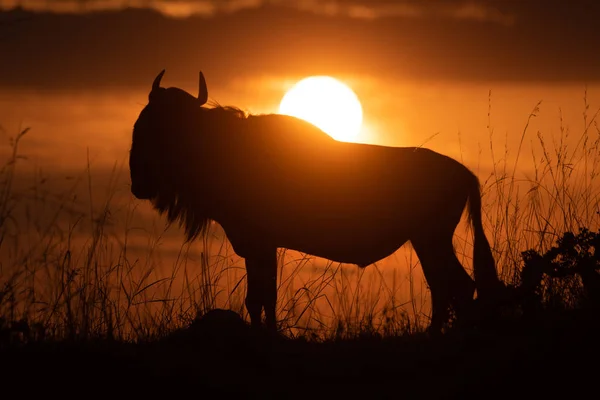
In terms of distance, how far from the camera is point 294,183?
723 cm

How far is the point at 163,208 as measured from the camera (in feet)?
25.6

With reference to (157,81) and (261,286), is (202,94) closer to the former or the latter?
(157,81)

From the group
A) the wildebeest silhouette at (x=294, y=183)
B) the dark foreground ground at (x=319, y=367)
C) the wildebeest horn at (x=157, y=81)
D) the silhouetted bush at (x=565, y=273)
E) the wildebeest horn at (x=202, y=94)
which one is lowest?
the dark foreground ground at (x=319, y=367)

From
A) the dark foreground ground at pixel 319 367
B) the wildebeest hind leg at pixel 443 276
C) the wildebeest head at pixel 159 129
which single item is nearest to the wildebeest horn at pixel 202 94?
the wildebeest head at pixel 159 129

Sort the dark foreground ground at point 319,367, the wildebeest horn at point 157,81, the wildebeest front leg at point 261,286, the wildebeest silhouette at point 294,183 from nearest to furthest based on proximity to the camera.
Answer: the dark foreground ground at point 319,367 → the wildebeest front leg at point 261,286 → the wildebeest silhouette at point 294,183 → the wildebeest horn at point 157,81

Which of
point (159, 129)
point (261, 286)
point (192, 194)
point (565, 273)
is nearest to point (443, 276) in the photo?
point (565, 273)

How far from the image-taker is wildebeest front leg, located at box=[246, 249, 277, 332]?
6.59m

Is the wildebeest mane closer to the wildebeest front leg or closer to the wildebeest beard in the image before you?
the wildebeest beard

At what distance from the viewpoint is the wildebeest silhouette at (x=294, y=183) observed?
22.9ft

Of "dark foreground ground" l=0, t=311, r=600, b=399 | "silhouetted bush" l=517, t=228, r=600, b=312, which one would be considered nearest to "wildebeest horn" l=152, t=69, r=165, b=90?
"dark foreground ground" l=0, t=311, r=600, b=399

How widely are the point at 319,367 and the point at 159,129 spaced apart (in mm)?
3301

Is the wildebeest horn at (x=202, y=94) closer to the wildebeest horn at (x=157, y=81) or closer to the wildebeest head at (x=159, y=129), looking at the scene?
the wildebeest head at (x=159, y=129)

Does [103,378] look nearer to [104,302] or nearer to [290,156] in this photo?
[104,302]

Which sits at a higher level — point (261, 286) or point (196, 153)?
point (196, 153)
